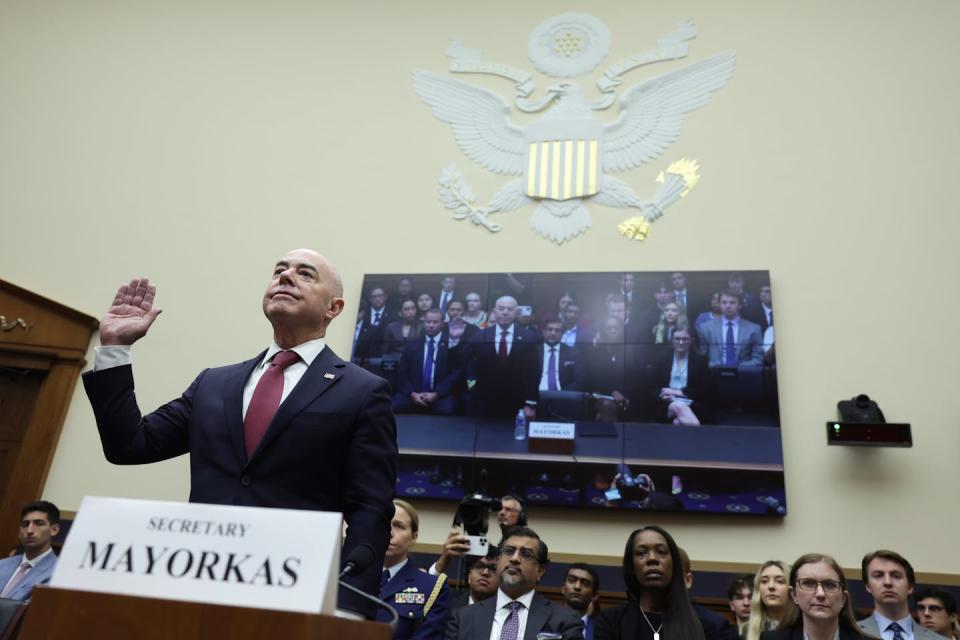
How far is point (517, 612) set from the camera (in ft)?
10.8

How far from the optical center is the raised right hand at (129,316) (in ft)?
5.33

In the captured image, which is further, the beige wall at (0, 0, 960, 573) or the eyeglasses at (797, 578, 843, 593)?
the beige wall at (0, 0, 960, 573)

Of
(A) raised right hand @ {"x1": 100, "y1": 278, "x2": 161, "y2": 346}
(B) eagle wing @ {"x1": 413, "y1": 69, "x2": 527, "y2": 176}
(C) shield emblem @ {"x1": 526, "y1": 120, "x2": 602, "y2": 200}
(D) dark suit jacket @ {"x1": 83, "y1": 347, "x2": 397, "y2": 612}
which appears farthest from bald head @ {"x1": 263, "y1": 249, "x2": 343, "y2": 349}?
(B) eagle wing @ {"x1": 413, "y1": 69, "x2": 527, "y2": 176}

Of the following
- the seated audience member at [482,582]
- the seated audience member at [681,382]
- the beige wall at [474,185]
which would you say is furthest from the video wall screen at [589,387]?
the seated audience member at [482,582]

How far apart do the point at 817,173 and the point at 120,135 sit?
609 cm

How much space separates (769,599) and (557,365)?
218cm

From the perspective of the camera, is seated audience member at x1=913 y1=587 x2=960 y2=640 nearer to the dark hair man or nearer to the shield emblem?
the dark hair man

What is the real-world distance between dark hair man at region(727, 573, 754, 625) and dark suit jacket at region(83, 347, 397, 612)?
3426mm

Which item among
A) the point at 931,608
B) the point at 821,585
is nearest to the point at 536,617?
the point at 821,585

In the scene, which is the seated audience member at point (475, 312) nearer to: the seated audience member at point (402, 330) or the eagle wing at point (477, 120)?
the seated audience member at point (402, 330)

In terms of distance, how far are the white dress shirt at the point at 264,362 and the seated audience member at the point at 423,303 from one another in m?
3.99

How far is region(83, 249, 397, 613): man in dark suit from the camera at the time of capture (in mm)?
1593

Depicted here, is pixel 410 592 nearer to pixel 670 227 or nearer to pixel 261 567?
pixel 261 567

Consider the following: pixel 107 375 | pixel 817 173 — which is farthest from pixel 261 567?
Result: pixel 817 173
